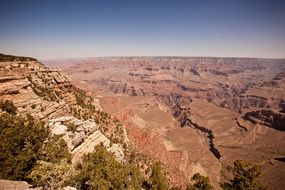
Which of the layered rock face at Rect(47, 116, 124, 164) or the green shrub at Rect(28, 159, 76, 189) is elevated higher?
the green shrub at Rect(28, 159, 76, 189)

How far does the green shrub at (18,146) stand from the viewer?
81.4ft

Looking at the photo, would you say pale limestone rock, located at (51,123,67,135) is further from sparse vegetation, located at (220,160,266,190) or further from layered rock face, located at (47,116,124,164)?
sparse vegetation, located at (220,160,266,190)

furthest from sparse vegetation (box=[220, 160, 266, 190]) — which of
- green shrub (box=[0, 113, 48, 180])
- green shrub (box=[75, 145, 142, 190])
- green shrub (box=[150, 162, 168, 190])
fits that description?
green shrub (box=[0, 113, 48, 180])

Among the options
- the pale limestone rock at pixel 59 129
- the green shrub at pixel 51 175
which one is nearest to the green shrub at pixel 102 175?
the green shrub at pixel 51 175

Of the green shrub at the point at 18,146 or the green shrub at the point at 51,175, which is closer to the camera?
the green shrub at the point at 51,175

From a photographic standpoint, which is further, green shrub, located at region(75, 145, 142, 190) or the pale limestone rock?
the pale limestone rock

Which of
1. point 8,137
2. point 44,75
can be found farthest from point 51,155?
point 44,75

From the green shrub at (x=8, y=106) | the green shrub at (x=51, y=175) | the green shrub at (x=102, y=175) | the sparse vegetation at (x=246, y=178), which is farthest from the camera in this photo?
the green shrub at (x=8, y=106)

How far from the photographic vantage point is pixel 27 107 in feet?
122

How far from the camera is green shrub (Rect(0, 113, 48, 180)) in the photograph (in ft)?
81.4

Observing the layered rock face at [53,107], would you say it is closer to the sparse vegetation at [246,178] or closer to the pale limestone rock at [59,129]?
the pale limestone rock at [59,129]

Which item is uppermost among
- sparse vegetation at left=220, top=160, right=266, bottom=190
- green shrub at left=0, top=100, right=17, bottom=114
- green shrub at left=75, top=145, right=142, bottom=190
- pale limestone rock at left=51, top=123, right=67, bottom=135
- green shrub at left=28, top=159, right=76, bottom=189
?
green shrub at left=0, top=100, right=17, bottom=114

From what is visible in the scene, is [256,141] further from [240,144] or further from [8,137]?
[8,137]

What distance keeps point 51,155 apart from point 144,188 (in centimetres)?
1375
